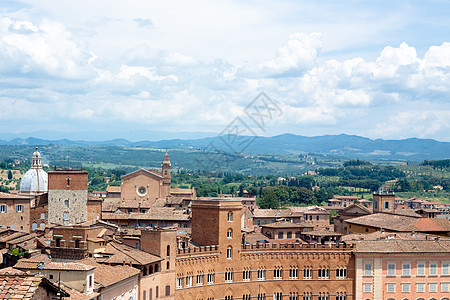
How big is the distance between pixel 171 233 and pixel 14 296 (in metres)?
28.5

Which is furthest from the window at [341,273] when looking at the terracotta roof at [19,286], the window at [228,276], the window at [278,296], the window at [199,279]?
the terracotta roof at [19,286]

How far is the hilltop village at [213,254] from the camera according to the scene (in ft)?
153

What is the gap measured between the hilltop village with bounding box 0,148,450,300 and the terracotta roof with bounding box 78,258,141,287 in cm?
8

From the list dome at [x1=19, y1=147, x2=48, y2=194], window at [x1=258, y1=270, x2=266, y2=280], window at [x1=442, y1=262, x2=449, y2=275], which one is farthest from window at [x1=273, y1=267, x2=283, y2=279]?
dome at [x1=19, y1=147, x2=48, y2=194]

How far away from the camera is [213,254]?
55.5 metres

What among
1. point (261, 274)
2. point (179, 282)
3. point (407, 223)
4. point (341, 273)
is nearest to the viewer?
point (179, 282)

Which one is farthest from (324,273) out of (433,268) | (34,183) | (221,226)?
(34,183)

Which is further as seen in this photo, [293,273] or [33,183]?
[33,183]

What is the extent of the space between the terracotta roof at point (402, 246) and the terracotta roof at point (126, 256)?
1920cm

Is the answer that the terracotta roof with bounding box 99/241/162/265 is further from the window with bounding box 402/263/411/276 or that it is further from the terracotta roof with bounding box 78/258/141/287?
the window with bounding box 402/263/411/276

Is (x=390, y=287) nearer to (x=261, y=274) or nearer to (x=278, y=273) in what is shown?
(x=278, y=273)

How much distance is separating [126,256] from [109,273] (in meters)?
4.81

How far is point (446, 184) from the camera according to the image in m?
198

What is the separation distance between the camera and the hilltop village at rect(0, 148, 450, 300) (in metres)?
46.6
